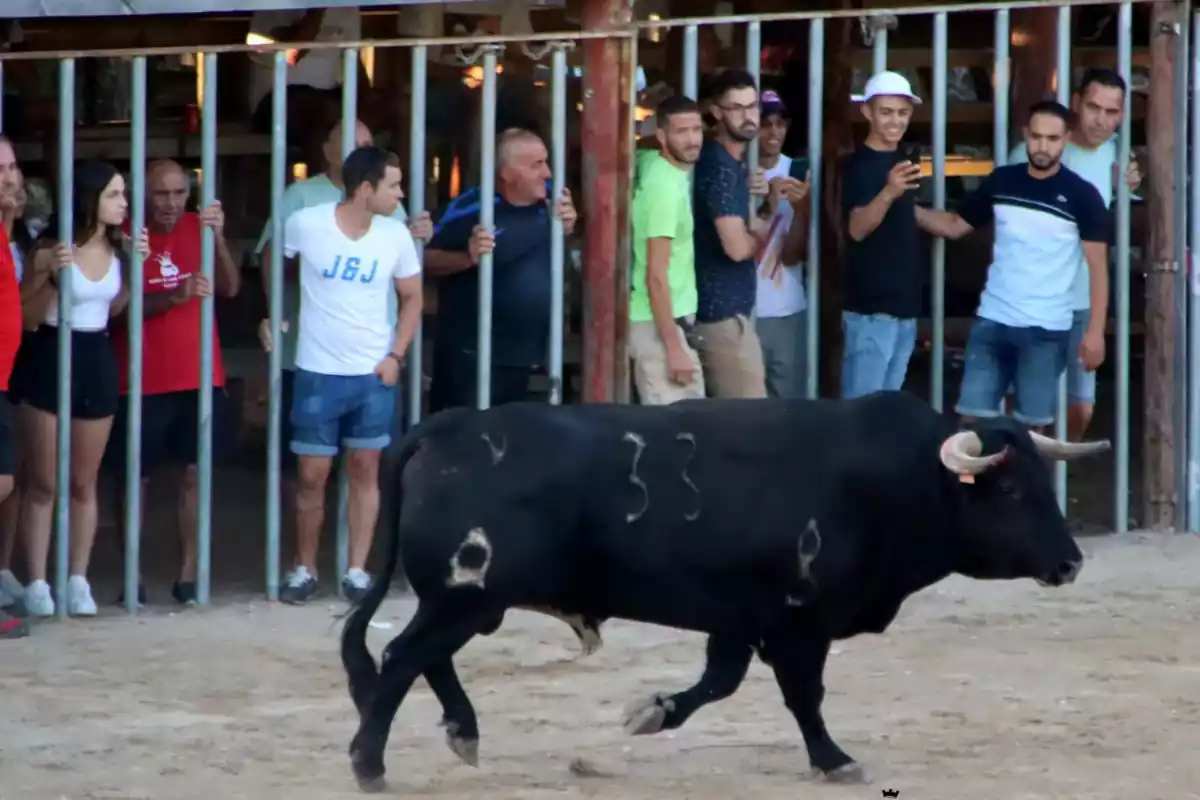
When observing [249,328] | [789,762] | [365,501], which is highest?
[249,328]

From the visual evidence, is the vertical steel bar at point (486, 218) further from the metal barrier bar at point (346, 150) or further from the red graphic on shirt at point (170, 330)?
the red graphic on shirt at point (170, 330)

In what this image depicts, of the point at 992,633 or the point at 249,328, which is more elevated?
the point at 249,328

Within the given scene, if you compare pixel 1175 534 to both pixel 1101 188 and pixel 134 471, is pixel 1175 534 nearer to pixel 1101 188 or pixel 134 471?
pixel 1101 188

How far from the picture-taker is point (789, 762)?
638 centimetres

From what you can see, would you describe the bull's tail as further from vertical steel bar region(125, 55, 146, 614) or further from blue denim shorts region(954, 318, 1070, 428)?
blue denim shorts region(954, 318, 1070, 428)

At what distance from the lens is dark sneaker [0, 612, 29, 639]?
8.09m

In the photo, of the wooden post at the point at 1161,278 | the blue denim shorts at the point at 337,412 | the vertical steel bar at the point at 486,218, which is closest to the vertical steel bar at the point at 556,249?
the vertical steel bar at the point at 486,218

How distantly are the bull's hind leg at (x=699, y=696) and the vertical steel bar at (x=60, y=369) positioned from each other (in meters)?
3.07

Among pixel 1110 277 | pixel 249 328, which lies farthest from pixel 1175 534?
pixel 249 328

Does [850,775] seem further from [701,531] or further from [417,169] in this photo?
[417,169]

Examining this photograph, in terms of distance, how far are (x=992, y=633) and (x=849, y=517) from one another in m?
2.37

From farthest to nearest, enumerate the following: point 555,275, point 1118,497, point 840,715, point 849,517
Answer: point 1118,497
point 555,275
point 840,715
point 849,517

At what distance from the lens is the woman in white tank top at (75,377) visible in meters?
8.38

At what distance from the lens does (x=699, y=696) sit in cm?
623
